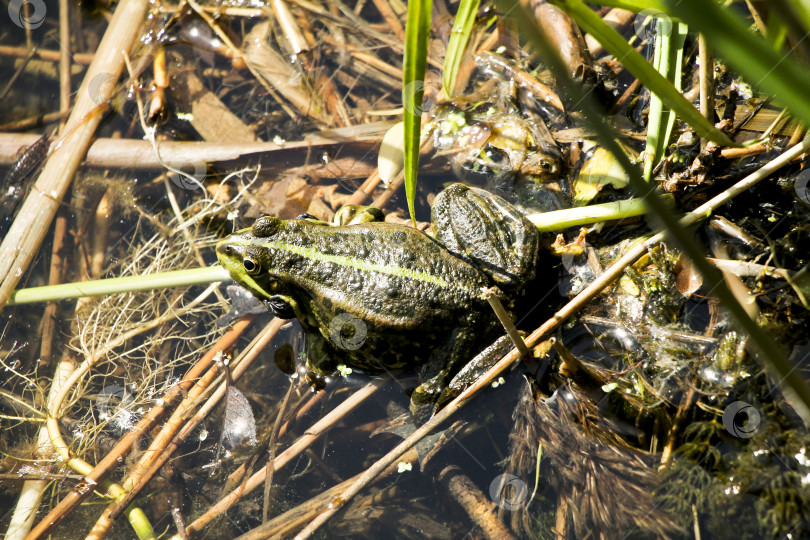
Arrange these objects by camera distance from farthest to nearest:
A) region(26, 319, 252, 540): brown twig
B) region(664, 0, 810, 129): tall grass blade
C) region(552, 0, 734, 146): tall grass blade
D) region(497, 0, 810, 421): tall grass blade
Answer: region(26, 319, 252, 540): brown twig, region(552, 0, 734, 146): tall grass blade, region(664, 0, 810, 129): tall grass blade, region(497, 0, 810, 421): tall grass blade

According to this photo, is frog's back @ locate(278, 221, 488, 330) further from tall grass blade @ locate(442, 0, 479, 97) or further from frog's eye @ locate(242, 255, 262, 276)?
tall grass blade @ locate(442, 0, 479, 97)

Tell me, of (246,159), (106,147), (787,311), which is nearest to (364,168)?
(246,159)

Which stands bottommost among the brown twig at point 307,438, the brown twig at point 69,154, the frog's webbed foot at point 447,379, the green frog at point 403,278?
the brown twig at point 307,438

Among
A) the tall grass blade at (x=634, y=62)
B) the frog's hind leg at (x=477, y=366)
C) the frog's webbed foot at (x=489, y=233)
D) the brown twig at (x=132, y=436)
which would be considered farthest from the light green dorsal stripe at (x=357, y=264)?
the tall grass blade at (x=634, y=62)

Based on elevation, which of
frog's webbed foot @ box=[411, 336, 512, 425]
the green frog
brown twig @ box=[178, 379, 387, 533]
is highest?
the green frog

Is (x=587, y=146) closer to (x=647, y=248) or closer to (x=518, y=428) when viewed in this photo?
(x=647, y=248)

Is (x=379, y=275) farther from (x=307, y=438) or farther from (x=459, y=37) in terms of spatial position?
(x=459, y=37)

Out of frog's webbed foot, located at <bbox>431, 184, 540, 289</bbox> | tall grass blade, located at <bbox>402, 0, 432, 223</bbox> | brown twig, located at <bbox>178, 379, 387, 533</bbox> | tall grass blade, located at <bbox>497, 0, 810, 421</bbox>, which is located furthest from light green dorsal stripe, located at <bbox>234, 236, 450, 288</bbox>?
tall grass blade, located at <bbox>497, 0, 810, 421</bbox>

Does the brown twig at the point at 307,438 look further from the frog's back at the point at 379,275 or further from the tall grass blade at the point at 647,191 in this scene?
the tall grass blade at the point at 647,191
